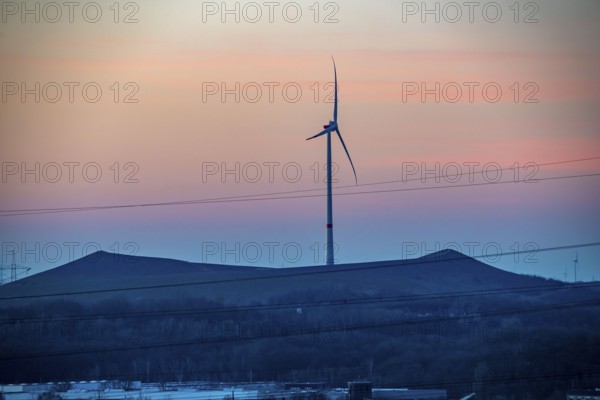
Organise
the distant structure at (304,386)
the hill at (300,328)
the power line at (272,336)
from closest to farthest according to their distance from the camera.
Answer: the distant structure at (304,386)
the power line at (272,336)
the hill at (300,328)

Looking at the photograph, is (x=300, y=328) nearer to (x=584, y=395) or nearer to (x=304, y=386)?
(x=304, y=386)

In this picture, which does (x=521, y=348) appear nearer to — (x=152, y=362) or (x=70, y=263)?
(x=152, y=362)

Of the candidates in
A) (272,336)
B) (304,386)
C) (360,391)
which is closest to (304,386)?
(304,386)

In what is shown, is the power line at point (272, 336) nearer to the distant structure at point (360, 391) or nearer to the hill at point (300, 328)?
the hill at point (300, 328)

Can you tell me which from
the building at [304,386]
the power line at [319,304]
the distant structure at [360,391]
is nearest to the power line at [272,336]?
the power line at [319,304]

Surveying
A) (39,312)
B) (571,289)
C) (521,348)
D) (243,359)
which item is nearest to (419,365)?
(521,348)

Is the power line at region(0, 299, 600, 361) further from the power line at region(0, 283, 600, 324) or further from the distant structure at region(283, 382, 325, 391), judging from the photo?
the distant structure at region(283, 382, 325, 391)

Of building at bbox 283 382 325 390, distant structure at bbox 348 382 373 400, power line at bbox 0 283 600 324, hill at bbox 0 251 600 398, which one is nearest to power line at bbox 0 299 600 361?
hill at bbox 0 251 600 398

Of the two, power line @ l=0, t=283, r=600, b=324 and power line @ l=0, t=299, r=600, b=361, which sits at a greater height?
power line @ l=0, t=283, r=600, b=324
